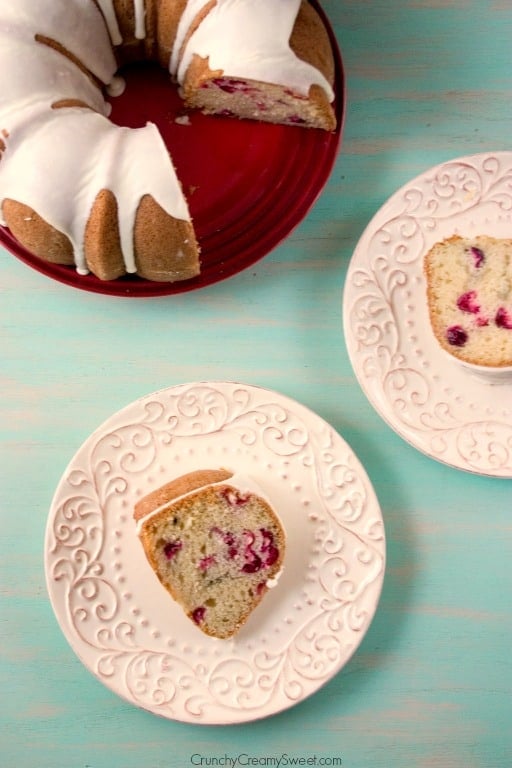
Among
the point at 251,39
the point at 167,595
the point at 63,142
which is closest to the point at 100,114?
the point at 63,142

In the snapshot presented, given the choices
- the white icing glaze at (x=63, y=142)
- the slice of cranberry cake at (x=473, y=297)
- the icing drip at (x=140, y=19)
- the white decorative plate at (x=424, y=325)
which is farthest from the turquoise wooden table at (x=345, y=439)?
the icing drip at (x=140, y=19)

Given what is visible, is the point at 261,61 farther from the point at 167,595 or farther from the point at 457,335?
the point at 167,595

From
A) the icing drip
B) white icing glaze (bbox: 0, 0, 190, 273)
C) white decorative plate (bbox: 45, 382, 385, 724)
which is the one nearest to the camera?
white icing glaze (bbox: 0, 0, 190, 273)

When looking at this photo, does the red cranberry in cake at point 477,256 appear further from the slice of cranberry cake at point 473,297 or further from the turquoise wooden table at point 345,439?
the turquoise wooden table at point 345,439

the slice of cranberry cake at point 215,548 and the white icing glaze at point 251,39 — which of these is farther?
the slice of cranberry cake at point 215,548

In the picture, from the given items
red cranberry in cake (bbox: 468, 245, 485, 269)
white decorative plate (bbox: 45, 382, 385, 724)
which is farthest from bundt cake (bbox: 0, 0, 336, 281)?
red cranberry in cake (bbox: 468, 245, 485, 269)

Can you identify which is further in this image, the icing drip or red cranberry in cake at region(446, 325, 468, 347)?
red cranberry in cake at region(446, 325, 468, 347)

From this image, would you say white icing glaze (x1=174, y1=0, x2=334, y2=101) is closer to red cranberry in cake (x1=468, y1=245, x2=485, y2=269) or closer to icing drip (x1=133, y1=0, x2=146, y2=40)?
icing drip (x1=133, y1=0, x2=146, y2=40)

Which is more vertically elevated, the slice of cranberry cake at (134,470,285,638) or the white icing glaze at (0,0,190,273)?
the white icing glaze at (0,0,190,273)
